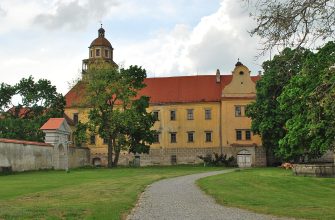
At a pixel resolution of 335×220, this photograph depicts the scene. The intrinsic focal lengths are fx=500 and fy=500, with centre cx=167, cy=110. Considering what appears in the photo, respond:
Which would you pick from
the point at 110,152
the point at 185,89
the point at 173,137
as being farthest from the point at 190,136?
the point at 110,152

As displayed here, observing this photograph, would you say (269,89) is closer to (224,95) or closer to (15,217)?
(224,95)

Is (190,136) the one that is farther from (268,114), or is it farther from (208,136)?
(268,114)

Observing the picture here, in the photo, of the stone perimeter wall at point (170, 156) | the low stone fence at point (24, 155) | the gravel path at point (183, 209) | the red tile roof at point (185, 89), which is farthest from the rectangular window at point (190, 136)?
the gravel path at point (183, 209)

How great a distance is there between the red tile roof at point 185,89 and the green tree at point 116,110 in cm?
1331

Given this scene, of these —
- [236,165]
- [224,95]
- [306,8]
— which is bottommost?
[236,165]

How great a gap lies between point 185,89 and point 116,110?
18.4 metres

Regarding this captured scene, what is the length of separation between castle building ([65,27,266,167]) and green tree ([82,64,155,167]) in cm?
1028

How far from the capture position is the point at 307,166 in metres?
32.4

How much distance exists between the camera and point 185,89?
69688 mm

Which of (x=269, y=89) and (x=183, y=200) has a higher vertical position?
(x=269, y=89)

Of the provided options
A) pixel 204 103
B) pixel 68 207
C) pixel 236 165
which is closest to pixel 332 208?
pixel 68 207

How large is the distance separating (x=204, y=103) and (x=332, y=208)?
51486 mm

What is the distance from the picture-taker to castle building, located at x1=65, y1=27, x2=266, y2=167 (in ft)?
212

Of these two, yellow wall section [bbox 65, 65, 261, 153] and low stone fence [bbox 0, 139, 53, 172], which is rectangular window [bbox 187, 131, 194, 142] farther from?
low stone fence [bbox 0, 139, 53, 172]
